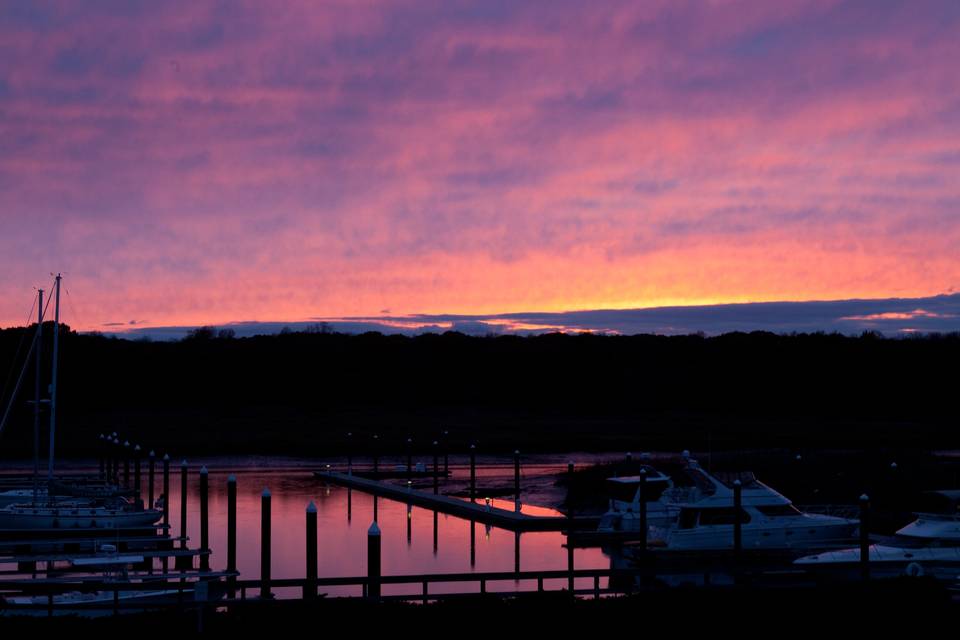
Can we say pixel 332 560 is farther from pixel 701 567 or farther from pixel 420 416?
pixel 420 416

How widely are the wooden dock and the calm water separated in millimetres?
362

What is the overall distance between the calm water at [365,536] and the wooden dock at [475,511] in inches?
14.2

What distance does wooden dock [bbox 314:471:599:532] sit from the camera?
45.0 m

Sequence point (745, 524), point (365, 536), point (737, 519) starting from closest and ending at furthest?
point (737, 519) → point (745, 524) → point (365, 536)

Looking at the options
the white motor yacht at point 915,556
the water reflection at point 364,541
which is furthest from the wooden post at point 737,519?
the water reflection at point 364,541

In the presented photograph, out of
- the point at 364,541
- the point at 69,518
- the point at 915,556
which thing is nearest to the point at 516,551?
the point at 364,541

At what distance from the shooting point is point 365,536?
45531 millimetres

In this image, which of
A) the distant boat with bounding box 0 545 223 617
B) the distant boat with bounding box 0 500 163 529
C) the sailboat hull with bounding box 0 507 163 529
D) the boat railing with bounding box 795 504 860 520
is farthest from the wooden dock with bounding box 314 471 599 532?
the distant boat with bounding box 0 545 223 617

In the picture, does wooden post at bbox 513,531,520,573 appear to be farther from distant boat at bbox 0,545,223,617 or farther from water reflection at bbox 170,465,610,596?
distant boat at bbox 0,545,223,617

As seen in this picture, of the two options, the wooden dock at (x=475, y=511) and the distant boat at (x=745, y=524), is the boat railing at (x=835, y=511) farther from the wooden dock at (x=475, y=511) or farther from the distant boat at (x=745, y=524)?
the wooden dock at (x=475, y=511)

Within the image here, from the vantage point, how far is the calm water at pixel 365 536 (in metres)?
39.1

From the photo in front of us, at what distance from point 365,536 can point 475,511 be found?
15.4 ft

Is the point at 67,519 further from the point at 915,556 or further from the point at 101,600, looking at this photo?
the point at 915,556

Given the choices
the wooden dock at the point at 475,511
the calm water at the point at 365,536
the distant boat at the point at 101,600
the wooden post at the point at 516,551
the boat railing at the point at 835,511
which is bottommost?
the calm water at the point at 365,536
